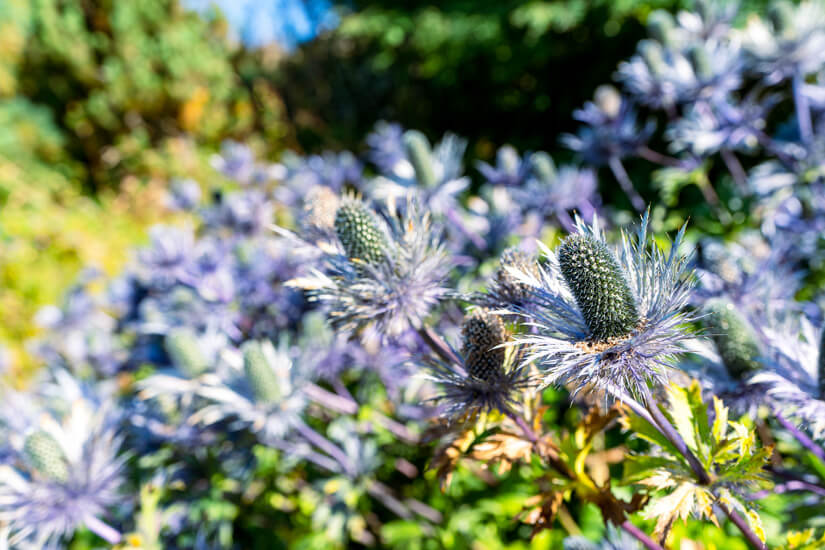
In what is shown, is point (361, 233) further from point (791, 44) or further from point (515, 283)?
point (791, 44)

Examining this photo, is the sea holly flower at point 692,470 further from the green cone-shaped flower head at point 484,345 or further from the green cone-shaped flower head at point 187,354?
the green cone-shaped flower head at point 187,354

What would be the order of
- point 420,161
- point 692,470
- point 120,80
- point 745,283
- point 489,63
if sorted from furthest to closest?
point 120,80, point 489,63, point 420,161, point 745,283, point 692,470

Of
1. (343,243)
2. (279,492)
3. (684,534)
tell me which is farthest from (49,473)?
(684,534)

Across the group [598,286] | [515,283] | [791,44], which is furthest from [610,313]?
[791,44]

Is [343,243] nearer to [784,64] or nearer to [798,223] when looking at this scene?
[798,223]

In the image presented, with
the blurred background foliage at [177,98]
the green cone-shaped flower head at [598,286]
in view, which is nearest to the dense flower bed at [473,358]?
the green cone-shaped flower head at [598,286]

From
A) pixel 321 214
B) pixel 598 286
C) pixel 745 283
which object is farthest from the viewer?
pixel 745 283

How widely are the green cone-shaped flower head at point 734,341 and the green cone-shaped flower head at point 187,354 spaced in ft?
4.84

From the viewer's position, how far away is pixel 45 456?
4.64 feet

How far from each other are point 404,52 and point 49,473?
5.47m

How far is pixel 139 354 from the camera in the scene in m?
2.23

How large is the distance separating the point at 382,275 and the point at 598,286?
0.39 meters

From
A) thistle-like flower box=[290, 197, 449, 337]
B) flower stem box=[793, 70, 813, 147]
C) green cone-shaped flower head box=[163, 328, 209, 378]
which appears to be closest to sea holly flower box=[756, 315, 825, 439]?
thistle-like flower box=[290, 197, 449, 337]

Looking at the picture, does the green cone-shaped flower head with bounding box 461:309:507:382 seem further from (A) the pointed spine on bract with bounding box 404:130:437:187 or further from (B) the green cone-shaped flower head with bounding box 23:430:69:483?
(B) the green cone-shaped flower head with bounding box 23:430:69:483
